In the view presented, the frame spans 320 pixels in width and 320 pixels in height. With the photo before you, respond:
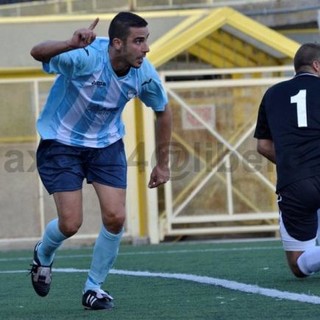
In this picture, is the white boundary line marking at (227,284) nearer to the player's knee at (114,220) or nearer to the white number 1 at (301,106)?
the player's knee at (114,220)

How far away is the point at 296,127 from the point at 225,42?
25.6 ft

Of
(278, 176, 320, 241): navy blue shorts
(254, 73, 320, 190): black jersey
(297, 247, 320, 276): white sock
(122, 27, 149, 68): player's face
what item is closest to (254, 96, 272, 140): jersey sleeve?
(254, 73, 320, 190): black jersey

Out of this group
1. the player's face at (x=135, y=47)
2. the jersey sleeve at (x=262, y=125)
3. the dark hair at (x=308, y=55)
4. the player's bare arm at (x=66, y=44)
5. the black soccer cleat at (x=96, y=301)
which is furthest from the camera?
the jersey sleeve at (x=262, y=125)

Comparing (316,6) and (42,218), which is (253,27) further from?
(42,218)

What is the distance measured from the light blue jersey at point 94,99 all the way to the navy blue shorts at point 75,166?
6cm

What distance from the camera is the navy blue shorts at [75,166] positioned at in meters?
7.25

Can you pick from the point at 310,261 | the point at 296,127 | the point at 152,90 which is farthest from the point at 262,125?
the point at 152,90

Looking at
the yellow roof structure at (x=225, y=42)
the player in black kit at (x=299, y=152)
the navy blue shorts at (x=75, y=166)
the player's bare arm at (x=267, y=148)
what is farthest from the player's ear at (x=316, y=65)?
the yellow roof structure at (x=225, y=42)

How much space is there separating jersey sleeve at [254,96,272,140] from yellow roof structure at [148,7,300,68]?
254 inches

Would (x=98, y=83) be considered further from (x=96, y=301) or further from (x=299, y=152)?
(x=299, y=152)

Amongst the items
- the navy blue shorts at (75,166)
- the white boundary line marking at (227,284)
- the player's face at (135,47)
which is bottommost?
the white boundary line marking at (227,284)

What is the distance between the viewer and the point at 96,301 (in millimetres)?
7113

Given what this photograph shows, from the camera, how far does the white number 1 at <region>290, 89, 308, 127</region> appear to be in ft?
25.7

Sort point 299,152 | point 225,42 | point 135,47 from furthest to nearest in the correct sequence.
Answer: point 225,42 → point 299,152 → point 135,47
